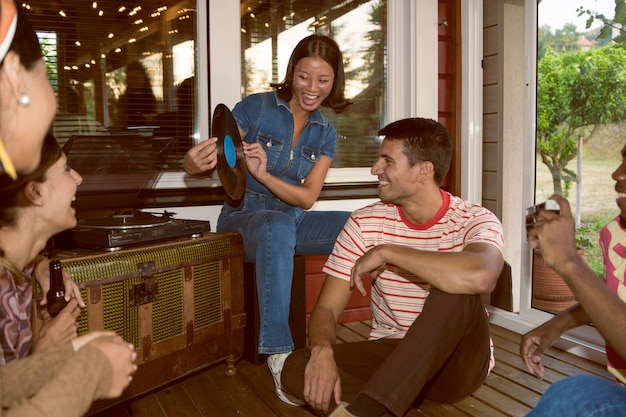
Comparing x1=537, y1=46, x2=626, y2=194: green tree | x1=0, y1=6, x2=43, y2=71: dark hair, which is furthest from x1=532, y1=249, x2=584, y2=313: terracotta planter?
x1=0, y1=6, x2=43, y2=71: dark hair

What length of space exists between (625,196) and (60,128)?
8.09 feet

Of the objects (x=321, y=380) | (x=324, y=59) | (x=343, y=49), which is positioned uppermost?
(x=343, y=49)

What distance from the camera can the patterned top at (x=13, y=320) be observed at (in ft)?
4.68

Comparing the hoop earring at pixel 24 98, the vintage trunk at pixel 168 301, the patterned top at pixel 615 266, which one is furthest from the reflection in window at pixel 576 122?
the hoop earring at pixel 24 98

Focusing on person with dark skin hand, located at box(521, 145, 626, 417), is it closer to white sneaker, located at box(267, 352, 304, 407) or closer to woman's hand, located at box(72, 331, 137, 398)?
woman's hand, located at box(72, 331, 137, 398)

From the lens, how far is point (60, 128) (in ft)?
9.85

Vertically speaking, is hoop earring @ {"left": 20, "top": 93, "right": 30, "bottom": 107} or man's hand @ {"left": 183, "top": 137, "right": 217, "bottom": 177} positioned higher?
hoop earring @ {"left": 20, "top": 93, "right": 30, "bottom": 107}

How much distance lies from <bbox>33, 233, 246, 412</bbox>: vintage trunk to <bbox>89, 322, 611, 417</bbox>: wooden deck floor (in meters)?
0.09

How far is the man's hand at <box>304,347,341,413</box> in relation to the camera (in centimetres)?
190

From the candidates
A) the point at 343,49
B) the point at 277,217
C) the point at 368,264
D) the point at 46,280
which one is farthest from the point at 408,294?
the point at 343,49

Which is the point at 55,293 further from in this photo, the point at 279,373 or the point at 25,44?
the point at 25,44

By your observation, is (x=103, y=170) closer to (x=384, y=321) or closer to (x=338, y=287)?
(x=338, y=287)

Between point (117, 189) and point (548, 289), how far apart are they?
257 cm

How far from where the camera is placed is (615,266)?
1.50 metres
